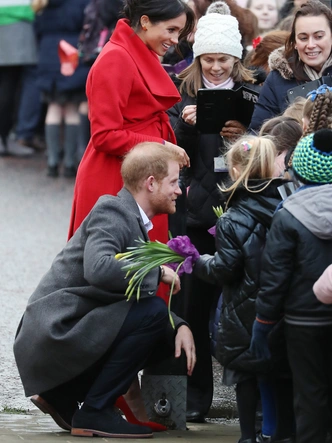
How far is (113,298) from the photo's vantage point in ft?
17.1

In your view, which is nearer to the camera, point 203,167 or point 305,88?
point 305,88

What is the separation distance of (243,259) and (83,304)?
0.78m

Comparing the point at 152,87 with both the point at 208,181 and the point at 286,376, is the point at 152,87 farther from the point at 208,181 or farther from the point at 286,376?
the point at 286,376

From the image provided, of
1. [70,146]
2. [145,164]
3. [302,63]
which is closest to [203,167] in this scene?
[302,63]

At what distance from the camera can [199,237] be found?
6262 mm

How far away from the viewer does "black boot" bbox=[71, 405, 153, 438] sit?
205 inches

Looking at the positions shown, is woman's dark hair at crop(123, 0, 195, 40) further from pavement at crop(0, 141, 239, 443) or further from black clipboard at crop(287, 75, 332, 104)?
pavement at crop(0, 141, 239, 443)

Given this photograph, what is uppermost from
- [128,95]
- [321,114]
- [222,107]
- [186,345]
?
[321,114]

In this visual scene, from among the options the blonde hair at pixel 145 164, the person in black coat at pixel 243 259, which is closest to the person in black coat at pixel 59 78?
the blonde hair at pixel 145 164

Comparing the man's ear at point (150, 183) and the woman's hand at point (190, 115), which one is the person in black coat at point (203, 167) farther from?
the man's ear at point (150, 183)

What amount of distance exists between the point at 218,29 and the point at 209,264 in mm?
1774

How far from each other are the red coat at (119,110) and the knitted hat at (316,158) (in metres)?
1.13

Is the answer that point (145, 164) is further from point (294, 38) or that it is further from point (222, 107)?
point (294, 38)

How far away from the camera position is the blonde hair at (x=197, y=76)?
250 inches
